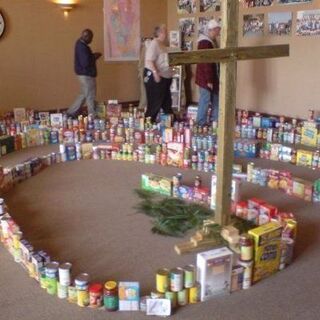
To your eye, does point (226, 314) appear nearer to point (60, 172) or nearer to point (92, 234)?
point (92, 234)

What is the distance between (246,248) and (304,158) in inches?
102

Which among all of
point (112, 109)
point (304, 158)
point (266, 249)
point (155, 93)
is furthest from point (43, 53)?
point (266, 249)

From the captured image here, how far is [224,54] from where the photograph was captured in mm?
3035

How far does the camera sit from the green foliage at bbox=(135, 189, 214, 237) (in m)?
3.48


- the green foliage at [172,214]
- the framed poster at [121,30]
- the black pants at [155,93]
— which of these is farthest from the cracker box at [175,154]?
the framed poster at [121,30]

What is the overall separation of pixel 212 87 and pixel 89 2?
2.82 m

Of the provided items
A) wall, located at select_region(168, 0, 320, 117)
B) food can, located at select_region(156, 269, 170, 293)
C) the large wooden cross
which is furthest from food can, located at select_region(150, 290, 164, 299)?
wall, located at select_region(168, 0, 320, 117)

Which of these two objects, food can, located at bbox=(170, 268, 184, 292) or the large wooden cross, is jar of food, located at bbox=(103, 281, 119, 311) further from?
the large wooden cross

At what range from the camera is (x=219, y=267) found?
257 centimetres

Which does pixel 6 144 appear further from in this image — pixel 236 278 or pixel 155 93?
pixel 236 278

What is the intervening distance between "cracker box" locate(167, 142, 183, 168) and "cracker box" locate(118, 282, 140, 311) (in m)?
2.60

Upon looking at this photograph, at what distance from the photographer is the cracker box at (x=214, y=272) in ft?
8.30

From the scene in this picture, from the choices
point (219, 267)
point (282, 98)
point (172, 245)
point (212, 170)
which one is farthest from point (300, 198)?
point (282, 98)

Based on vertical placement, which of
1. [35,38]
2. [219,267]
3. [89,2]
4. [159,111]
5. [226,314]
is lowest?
[226,314]
